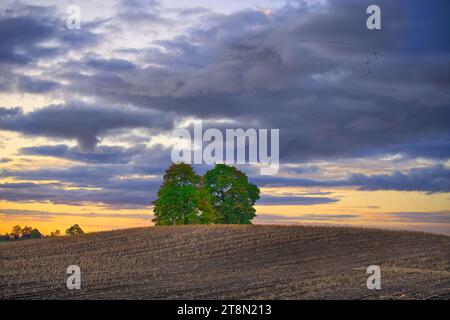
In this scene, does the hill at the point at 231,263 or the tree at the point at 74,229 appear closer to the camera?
the hill at the point at 231,263

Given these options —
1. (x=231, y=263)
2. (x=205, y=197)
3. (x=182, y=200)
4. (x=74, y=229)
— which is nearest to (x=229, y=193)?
(x=205, y=197)

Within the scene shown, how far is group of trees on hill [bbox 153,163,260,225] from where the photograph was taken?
67.3m

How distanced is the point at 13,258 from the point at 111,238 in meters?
11.9

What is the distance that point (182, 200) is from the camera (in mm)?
66875

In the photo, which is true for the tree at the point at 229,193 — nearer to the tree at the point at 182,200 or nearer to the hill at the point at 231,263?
the tree at the point at 182,200

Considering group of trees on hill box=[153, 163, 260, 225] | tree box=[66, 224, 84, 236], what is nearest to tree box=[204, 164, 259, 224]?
group of trees on hill box=[153, 163, 260, 225]

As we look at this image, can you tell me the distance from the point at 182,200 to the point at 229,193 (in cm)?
672

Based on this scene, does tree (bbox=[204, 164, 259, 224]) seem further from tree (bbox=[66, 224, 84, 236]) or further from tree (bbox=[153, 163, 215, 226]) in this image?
tree (bbox=[66, 224, 84, 236])

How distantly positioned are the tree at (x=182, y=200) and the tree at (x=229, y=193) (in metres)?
2.19

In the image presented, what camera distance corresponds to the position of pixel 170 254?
155 ft

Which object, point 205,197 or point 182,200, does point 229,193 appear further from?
point 182,200

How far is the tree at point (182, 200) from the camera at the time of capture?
2628 inches

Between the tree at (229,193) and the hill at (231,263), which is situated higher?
the tree at (229,193)

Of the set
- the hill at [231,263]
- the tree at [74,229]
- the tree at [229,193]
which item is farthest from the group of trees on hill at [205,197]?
the tree at [74,229]
